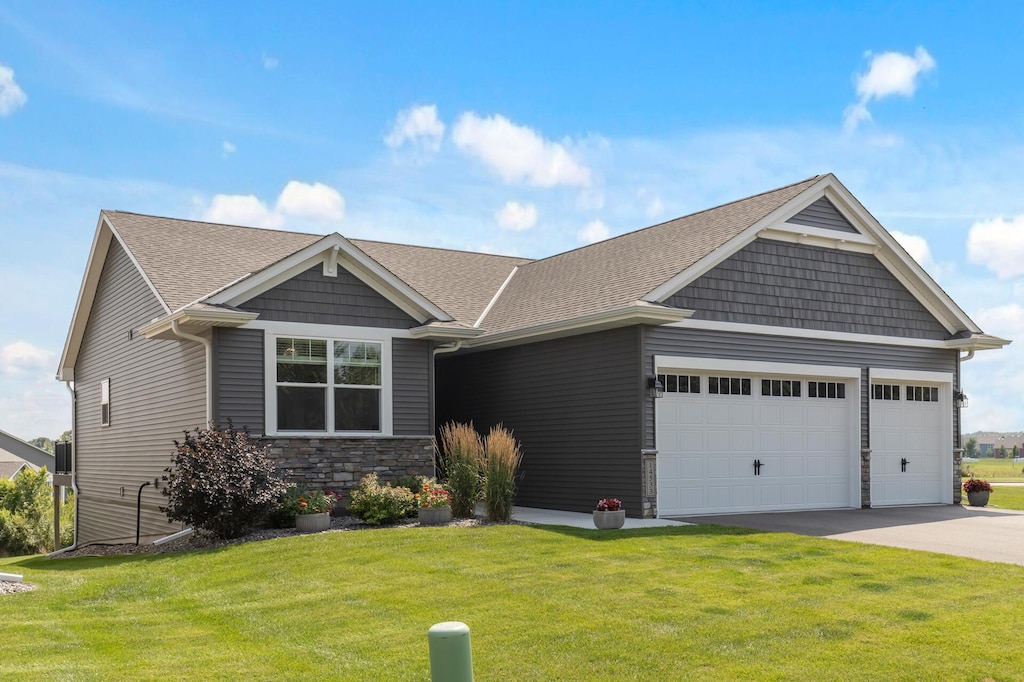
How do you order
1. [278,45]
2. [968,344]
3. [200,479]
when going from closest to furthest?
[200,479]
[278,45]
[968,344]

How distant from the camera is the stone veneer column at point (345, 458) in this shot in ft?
51.8

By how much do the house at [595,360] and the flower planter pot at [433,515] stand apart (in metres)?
1.93

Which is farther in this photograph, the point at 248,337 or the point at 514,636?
the point at 248,337

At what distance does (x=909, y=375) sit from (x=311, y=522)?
11.8m

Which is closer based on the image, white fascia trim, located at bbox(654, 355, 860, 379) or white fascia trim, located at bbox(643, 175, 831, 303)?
white fascia trim, located at bbox(643, 175, 831, 303)

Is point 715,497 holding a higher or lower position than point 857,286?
lower

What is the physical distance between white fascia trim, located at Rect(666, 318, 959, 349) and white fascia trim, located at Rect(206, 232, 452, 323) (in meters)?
4.27

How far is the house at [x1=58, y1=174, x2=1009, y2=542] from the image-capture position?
16.0 metres

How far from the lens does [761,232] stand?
17516 millimetres

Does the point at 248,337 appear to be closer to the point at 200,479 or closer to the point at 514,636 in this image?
the point at 200,479

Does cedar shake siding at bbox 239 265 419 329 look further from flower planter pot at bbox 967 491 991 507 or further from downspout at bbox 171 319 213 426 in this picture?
flower planter pot at bbox 967 491 991 507

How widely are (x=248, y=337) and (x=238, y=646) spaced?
8.12 metres

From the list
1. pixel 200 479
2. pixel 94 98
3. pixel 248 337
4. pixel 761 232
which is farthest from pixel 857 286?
pixel 94 98

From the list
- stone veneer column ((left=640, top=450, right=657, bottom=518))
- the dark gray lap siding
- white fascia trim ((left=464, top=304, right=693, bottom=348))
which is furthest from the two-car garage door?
white fascia trim ((left=464, top=304, right=693, bottom=348))
